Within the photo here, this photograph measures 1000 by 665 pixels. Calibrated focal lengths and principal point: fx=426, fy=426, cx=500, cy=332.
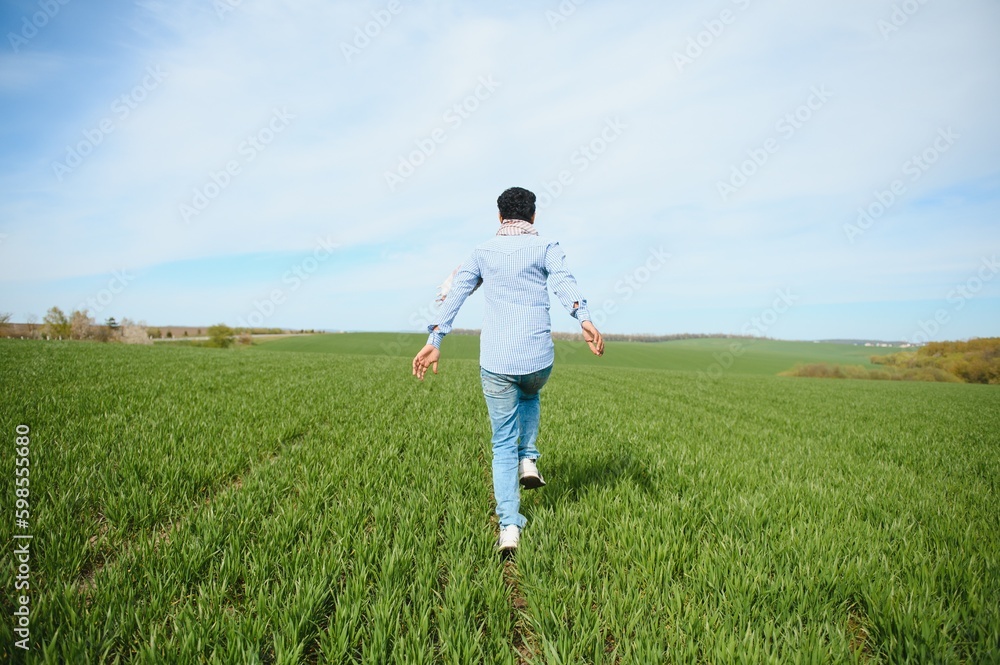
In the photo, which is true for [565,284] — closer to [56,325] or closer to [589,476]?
[589,476]

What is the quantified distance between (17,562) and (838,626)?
4658mm

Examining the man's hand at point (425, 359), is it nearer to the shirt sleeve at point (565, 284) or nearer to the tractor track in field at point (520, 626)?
the shirt sleeve at point (565, 284)

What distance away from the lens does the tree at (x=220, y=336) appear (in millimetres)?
62991

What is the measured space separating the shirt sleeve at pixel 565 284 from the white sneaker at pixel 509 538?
159 centimetres

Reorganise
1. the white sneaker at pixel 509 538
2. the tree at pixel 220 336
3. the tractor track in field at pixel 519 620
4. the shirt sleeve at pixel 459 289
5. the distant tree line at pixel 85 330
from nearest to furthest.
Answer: the tractor track in field at pixel 519 620
the white sneaker at pixel 509 538
the shirt sleeve at pixel 459 289
the distant tree line at pixel 85 330
the tree at pixel 220 336

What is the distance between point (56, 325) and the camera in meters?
50.4

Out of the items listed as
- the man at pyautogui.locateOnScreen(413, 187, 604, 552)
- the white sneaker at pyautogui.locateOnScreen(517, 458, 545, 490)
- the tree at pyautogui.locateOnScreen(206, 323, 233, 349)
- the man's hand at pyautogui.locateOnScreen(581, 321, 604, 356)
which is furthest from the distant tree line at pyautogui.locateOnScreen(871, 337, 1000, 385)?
the tree at pyautogui.locateOnScreen(206, 323, 233, 349)

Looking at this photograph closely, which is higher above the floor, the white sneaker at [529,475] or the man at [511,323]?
the man at [511,323]

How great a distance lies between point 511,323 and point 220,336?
73774mm

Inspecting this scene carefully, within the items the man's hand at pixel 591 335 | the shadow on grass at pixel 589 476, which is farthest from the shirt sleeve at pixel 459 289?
the shadow on grass at pixel 589 476

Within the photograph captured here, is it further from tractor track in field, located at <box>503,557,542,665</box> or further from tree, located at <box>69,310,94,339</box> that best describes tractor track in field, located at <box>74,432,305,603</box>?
tree, located at <box>69,310,94,339</box>

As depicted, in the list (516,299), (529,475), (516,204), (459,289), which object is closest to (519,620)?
(529,475)

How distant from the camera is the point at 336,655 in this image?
1896 millimetres

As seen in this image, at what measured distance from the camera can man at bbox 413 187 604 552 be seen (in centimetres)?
309
